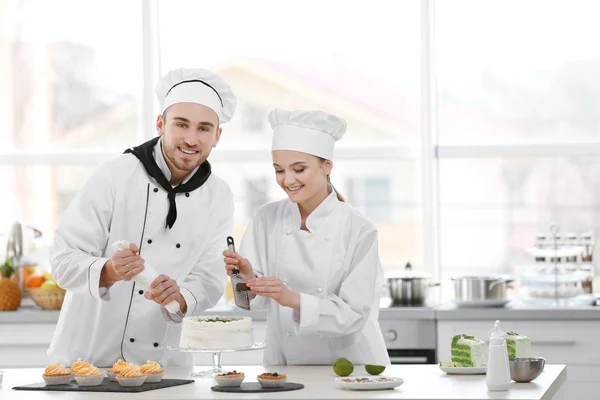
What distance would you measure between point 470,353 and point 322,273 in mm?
541

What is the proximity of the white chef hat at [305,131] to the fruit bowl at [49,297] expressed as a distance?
195 cm

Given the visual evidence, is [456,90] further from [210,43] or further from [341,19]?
[210,43]

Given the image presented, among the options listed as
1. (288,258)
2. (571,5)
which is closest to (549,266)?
(571,5)

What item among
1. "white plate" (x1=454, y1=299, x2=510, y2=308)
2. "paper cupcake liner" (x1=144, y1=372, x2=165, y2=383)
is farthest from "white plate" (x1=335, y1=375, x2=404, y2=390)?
"white plate" (x1=454, y1=299, x2=510, y2=308)

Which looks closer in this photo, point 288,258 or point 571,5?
point 288,258

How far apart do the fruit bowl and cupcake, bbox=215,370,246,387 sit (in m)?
2.25

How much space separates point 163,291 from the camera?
9.56ft

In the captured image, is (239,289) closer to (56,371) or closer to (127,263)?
(127,263)

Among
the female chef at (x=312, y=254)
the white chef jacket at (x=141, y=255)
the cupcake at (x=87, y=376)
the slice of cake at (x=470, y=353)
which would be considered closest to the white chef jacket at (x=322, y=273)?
the female chef at (x=312, y=254)

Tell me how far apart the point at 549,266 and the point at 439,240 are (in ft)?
2.12

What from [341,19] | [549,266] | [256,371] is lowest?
[256,371]

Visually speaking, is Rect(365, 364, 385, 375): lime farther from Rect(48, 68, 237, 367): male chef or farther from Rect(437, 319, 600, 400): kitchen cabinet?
Rect(437, 319, 600, 400): kitchen cabinet

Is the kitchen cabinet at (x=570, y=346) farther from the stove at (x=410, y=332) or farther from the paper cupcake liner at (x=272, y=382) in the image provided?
the paper cupcake liner at (x=272, y=382)

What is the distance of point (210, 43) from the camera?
5.31 metres
